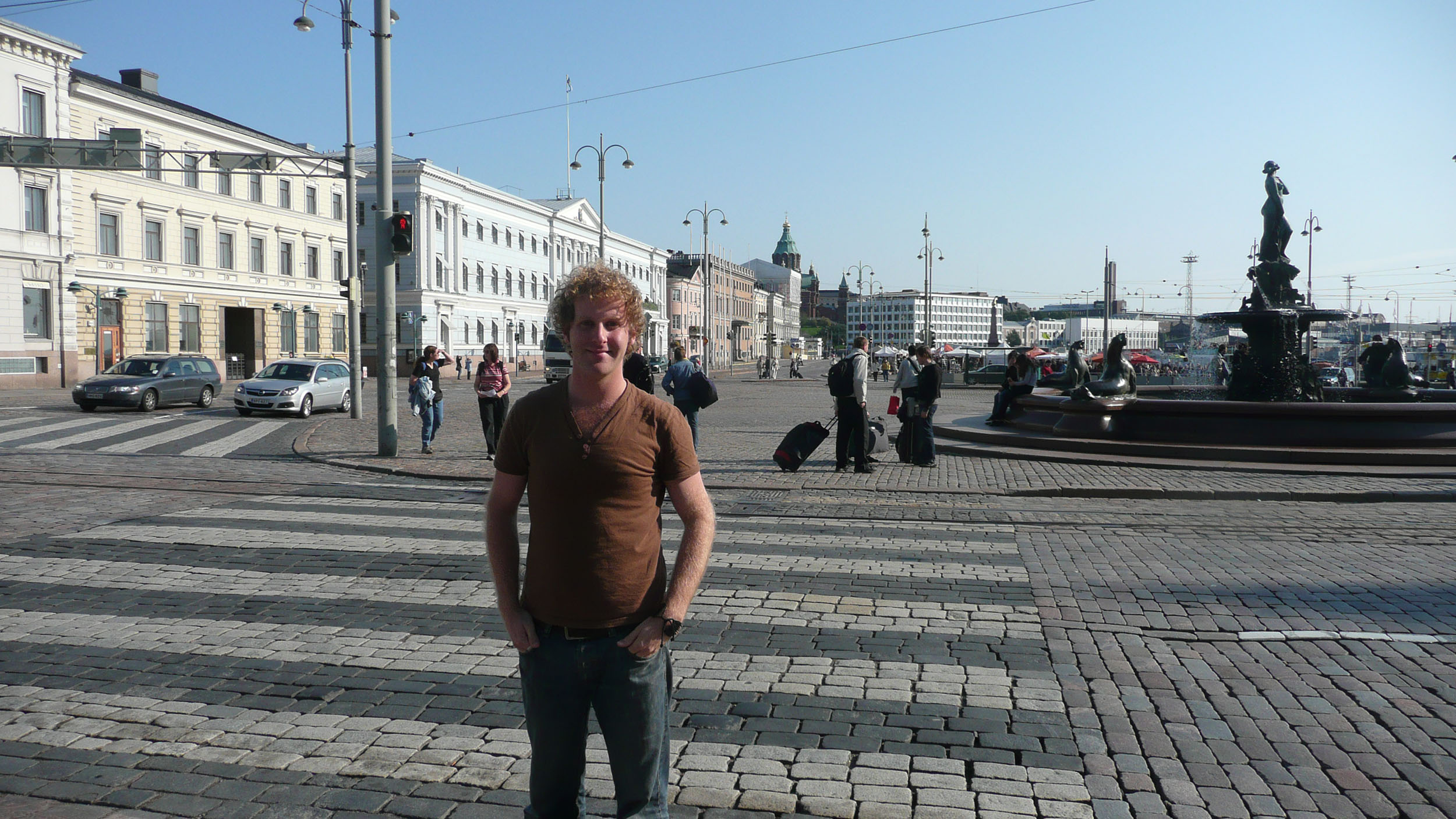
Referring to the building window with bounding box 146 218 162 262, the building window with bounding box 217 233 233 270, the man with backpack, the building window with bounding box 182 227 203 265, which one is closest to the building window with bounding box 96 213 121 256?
the building window with bounding box 146 218 162 262

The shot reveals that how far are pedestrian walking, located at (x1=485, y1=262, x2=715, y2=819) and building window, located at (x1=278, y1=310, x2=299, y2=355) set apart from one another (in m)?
53.0

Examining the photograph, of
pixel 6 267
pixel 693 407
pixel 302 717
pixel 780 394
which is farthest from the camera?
pixel 780 394

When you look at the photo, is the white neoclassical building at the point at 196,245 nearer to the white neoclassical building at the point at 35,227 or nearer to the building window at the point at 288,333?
Result: the building window at the point at 288,333

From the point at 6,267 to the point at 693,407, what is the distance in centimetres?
3355

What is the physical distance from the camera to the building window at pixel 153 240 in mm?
43188

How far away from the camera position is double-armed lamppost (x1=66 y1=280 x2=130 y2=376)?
3922cm

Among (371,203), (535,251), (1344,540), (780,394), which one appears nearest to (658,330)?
(535,251)

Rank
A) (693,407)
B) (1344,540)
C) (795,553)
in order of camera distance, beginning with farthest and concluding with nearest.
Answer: (693,407) < (1344,540) < (795,553)

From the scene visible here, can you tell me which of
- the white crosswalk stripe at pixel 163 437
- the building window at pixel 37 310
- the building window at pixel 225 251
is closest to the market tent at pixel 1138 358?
the building window at pixel 225 251

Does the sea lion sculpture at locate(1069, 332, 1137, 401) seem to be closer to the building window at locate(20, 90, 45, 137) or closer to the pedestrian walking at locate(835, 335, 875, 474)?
the pedestrian walking at locate(835, 335, 875, 474)

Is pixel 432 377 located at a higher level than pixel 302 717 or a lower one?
higher

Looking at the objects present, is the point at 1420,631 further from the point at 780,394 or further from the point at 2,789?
the point at 780,394

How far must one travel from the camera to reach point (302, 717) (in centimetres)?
455

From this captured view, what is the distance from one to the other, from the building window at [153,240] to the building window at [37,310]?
17.8 ft
